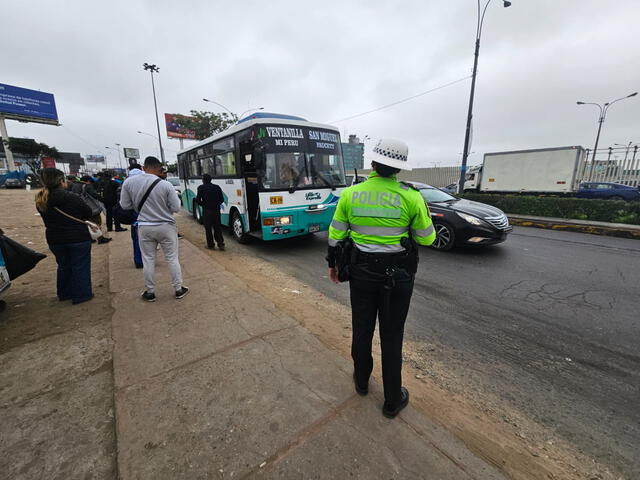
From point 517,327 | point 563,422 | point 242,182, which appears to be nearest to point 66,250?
point 242,182

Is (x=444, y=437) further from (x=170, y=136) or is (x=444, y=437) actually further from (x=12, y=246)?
(x=170, y=136)

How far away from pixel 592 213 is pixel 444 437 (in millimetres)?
13617

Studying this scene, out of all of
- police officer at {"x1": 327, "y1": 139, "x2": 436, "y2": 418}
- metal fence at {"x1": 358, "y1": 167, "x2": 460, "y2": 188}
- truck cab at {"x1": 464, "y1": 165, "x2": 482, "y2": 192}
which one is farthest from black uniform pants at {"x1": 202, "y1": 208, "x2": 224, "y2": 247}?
metal fence at {"x1": 358, "y1": 167, "x2": 460, "y2": 188}

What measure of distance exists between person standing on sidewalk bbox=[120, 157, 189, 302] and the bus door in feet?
8.37

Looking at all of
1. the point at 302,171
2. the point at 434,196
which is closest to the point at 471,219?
the point at 434,196

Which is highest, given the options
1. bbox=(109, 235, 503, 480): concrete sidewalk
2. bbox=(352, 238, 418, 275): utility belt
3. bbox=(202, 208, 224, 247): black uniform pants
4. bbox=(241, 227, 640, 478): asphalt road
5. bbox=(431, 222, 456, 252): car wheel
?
bbox=(352, 238, 418, 275): utility belt

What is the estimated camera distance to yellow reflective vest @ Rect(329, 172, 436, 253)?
6.13 ft

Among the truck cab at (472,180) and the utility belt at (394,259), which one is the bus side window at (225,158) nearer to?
the utility belt at (394,259)

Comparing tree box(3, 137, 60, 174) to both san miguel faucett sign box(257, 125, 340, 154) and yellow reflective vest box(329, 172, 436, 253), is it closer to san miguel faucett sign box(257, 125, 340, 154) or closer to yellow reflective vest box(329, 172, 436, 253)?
san miguel faucett sign box(257, 125, 340, 154)

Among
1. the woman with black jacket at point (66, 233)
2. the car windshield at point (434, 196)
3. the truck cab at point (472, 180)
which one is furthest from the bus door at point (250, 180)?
the truck cab at point (472, 180)

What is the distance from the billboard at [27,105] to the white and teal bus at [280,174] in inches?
1733

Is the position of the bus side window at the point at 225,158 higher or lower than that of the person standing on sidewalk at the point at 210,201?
higher

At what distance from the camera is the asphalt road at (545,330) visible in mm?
2186

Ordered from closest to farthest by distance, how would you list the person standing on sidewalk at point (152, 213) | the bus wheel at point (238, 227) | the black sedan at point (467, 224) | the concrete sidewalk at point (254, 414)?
the concrete sidewalk at point (254, 414)
the person standing on sidewalk at point (152, 213)
the black sedan at point (467, 224)
the bus wheel at point (238, 227)
